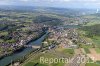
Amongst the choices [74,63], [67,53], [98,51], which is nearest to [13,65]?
[74,63]

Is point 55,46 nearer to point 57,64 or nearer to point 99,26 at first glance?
point 57,64

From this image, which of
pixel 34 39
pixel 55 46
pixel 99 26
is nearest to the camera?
pixel 55 46

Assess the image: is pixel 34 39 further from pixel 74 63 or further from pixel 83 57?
pixel 74 63

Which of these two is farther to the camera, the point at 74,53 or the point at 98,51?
the point at 98,51

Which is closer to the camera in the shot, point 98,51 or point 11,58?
point 11,58

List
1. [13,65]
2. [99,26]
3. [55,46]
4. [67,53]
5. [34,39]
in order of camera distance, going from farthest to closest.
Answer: [99,26], [34,39], [55,46], [67,53], [13,65]

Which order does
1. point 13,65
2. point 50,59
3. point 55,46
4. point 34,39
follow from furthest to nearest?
point 34,39 → point 55,46 → point 50,59 → point 13,65

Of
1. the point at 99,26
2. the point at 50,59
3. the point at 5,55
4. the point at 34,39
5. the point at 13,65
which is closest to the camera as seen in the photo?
the point at 13,65

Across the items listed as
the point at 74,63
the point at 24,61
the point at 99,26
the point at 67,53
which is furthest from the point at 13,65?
the point at 99,26
